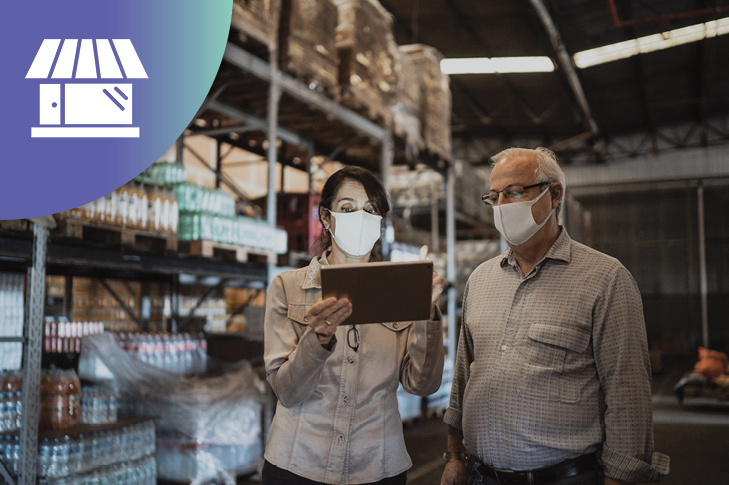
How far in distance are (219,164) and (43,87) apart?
195 inches

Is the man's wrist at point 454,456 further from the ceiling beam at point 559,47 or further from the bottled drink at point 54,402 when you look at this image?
the ceiling beam at point 559,47

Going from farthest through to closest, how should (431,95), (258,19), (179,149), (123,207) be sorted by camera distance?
(431,95) < (179,149) < (258,19) < (123,207)

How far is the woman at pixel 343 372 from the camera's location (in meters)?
2.10

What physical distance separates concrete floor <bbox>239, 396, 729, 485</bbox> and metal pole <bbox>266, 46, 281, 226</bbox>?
2415 mm

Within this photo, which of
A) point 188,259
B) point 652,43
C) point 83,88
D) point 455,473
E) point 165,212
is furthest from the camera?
point 652,43

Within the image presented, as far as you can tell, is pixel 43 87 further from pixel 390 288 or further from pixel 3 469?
pixel 390 288

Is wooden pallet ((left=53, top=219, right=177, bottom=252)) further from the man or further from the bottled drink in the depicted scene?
the man

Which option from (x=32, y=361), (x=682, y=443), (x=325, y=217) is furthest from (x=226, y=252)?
(x=682, y=443)

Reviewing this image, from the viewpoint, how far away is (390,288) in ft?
6.43

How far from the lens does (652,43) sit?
14617 mm

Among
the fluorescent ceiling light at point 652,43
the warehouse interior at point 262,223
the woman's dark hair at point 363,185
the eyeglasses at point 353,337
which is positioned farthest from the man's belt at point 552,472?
the fluorescent ceiling light at point 652,43

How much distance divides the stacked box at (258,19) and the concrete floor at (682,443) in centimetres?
389

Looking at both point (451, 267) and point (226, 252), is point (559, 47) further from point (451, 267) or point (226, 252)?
point (226, 252)

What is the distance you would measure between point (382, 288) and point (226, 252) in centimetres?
373
